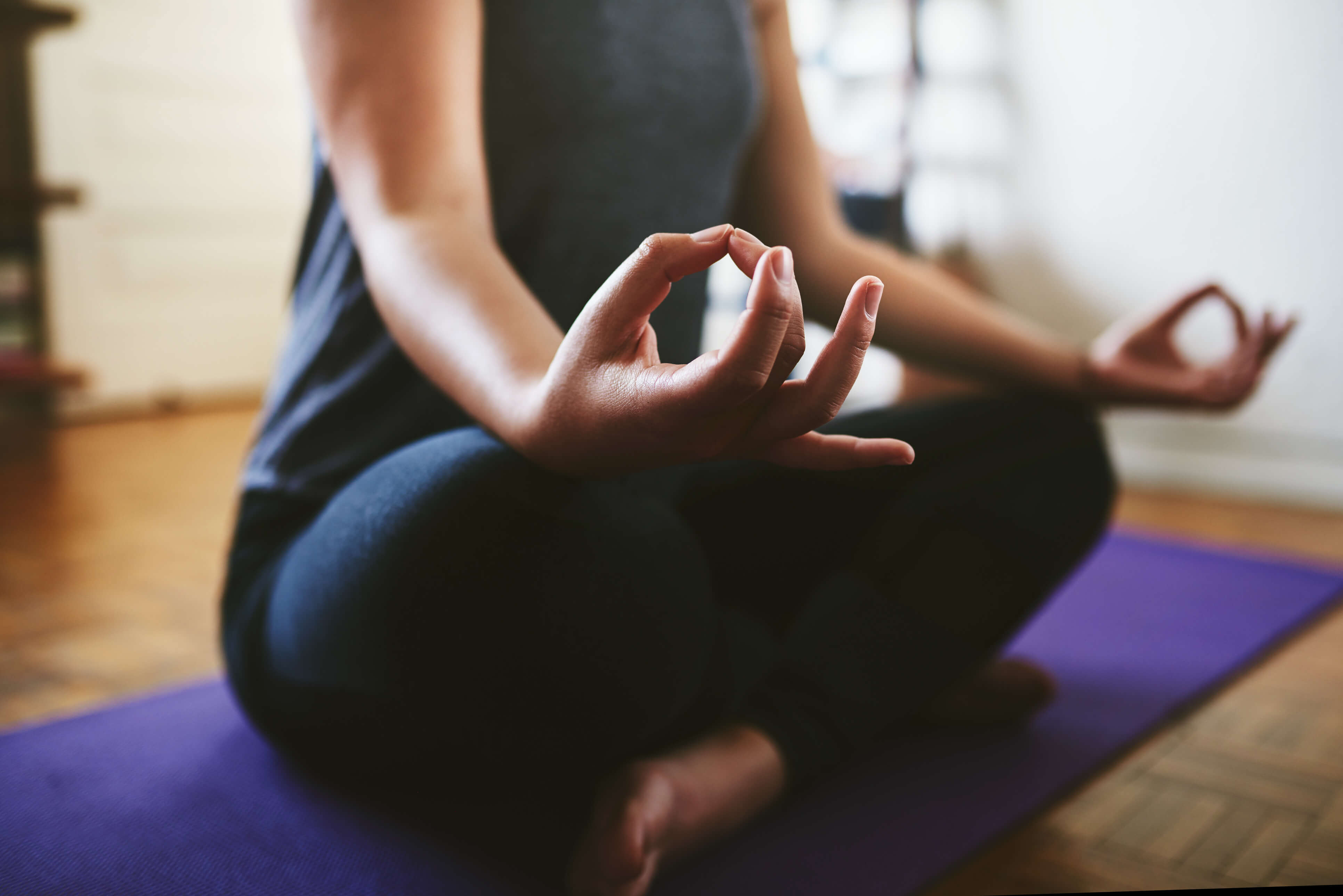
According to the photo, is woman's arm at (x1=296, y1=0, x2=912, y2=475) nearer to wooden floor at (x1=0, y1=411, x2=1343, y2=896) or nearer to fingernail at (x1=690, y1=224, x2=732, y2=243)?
fingernail at (x1=690, y1=224, x2=732, y2=243)

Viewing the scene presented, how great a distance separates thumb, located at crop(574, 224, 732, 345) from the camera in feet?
0.96

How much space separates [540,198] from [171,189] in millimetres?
2610

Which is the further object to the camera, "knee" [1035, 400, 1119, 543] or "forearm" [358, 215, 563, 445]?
"knee" [1035, 400, 1119, 543]

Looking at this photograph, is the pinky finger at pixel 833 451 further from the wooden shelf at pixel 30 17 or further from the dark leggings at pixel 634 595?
the wooden shelf at pixel 30 17

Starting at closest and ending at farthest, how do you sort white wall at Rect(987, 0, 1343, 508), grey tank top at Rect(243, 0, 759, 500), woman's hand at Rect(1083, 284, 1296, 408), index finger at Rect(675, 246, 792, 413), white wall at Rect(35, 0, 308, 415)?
index finger at Rect(675, 246, 792, 413) < grey tank top at Rect(243, 0, 759, 500) < woman's hand at Rect(1083, 284, 1296, 408) < white wall at Rect(987, 0, 1343, 508) < white wall at Rect(35, 0, 308, 415)

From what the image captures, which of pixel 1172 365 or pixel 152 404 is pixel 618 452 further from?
pixel 152 404

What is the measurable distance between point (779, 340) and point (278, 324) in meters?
2.99

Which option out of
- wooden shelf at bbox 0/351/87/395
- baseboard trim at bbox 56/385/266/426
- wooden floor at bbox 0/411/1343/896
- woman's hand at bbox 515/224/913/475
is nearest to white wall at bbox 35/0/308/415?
baseboard trim at bbox 56/385/266/426

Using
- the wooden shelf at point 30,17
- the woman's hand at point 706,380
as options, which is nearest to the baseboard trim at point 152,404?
the wooden shelf at point 30,17

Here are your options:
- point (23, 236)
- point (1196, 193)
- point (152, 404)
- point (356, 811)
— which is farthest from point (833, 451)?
point (152, 404)

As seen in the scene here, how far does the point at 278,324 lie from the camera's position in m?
3.03

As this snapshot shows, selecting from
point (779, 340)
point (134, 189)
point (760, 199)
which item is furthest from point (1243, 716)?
point (134, 189)

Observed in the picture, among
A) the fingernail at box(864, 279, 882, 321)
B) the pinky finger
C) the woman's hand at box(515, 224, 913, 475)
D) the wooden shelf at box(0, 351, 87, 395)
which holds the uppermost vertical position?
the fingernail at box(864, 279, 882, 321)

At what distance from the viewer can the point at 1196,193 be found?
6.13 feet
